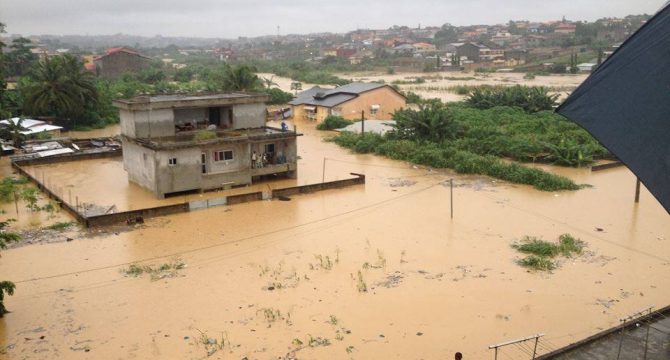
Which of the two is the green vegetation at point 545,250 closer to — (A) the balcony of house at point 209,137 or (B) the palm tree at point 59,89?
(A) the balcony of house at point 209,137

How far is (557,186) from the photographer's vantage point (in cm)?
2156

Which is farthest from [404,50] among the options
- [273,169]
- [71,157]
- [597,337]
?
[597,337]

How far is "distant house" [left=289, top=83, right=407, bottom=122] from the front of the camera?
129ft

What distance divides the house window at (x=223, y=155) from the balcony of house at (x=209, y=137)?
20.3 inches

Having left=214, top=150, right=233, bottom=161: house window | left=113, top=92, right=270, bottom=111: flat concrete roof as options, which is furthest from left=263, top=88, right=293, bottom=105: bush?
left=214, top=150, right=233, bottom=161: house window

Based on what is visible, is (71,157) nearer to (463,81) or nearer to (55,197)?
(55,197)

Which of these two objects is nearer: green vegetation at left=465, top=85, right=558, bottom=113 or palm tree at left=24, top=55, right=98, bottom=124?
palm tree at left=24, top=55, right=98, bottom=124

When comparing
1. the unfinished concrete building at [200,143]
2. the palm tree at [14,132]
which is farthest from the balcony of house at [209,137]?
the palm tree at [14,132]

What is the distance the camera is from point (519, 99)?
40125mm

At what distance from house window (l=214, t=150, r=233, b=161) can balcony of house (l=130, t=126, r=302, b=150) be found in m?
0.51

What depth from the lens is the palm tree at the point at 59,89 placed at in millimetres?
34250

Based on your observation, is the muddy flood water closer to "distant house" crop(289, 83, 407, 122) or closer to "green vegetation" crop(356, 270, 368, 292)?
"green vegetation" crop(356, 270, 368, 292)

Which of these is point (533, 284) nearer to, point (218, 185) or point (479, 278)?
point (479, 278)

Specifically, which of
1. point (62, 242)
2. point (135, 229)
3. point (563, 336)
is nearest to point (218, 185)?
point (135, 229)
